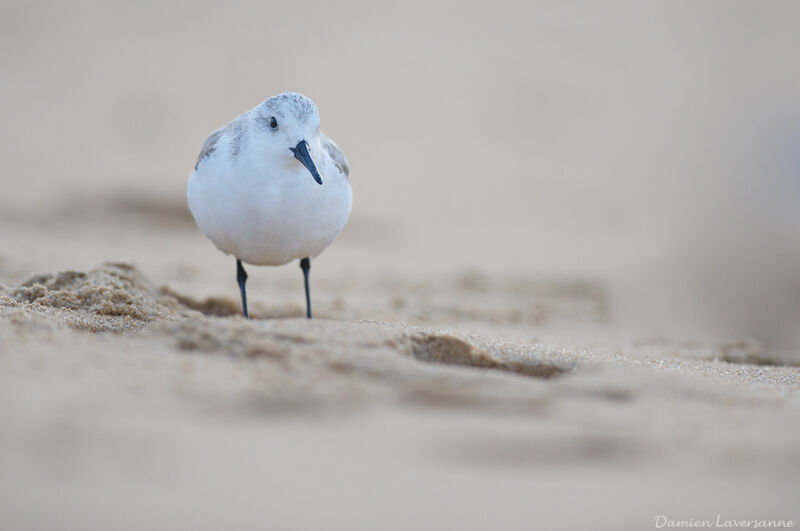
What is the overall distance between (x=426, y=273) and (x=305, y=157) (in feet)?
11.7

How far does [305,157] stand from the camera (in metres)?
3.79

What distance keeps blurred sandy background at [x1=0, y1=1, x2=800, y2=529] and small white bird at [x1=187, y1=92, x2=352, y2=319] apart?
24.4 inches

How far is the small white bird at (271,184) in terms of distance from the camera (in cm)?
380

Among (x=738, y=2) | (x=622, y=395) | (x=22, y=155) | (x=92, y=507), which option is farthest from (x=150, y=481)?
(x=738, y=2)

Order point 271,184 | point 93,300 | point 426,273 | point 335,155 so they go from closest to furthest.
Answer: point 271,184 → point 93,300 → point 335,155 → point 426,273

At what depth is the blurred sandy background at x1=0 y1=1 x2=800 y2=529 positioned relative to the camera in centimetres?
209

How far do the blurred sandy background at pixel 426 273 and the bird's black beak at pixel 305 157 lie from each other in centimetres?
80

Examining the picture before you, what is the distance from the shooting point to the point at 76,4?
48.1 feet
